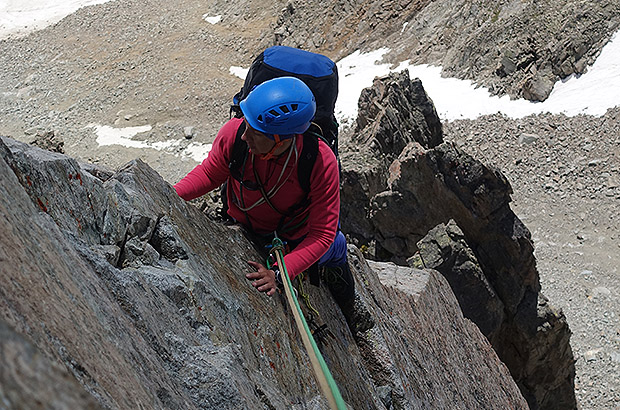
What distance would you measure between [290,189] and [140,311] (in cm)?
211

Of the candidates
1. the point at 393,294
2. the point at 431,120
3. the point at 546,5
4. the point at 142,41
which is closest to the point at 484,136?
the point at 431,120

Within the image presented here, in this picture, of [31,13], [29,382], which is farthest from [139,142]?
[31,13]

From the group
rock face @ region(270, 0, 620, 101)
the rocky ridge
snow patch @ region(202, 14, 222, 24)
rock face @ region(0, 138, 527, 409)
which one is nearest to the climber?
rock face @ region(0, 138, 527, 409)

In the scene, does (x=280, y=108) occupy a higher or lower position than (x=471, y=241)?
higher

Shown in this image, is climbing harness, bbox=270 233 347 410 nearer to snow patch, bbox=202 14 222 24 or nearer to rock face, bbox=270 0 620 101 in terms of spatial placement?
rock face, bbox=270 0 620 101

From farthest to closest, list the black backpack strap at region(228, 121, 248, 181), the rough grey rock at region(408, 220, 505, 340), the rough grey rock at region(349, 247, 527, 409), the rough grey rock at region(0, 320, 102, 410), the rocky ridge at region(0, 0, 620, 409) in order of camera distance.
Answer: the rocky ridge at region(0, 0, 620, 409)
the rough grey rock at region(408, 220, 505, 340)
the rough grey rock at region(349, 247, 527, 409)
the black backpack strap at region(228, 121, 248, 181)
the rough grey rock at region(0, 320, 102, 410)

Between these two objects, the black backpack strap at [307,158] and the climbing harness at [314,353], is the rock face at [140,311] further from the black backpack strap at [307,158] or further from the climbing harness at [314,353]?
the black backpack strap at [307,158]

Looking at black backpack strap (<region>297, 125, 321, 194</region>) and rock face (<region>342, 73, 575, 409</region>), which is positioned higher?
black backpack strap (<region>297, 125, 321, 194</region>)

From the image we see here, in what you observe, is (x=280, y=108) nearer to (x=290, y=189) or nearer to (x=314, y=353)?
(x=290, y=189)

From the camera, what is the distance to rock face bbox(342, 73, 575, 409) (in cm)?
1755

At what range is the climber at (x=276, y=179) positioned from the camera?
484 centimetres

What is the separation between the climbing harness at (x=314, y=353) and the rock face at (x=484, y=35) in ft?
90.3

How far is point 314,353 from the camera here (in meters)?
4.02

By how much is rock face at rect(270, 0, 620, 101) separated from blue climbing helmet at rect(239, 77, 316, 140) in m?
27.6
